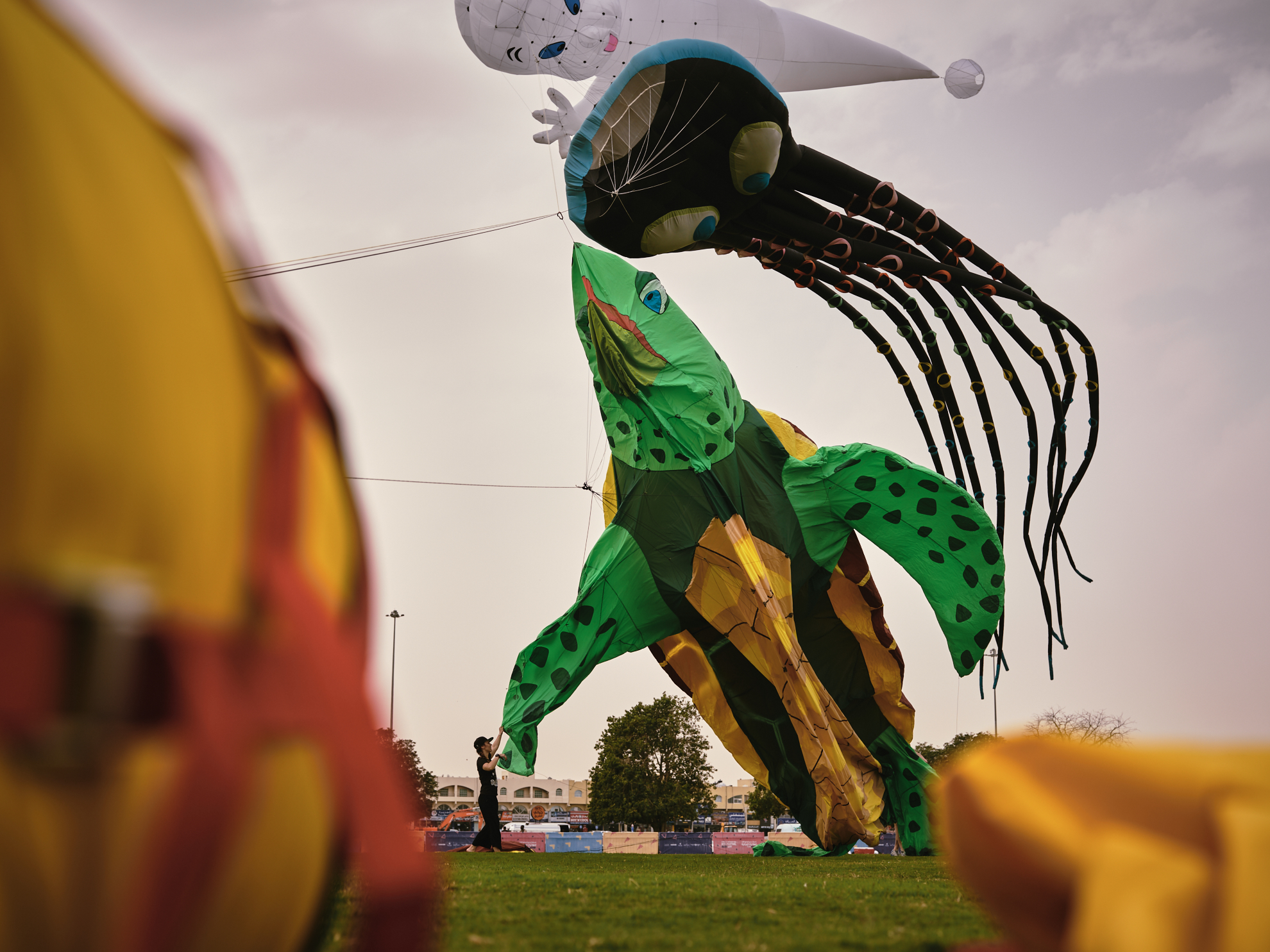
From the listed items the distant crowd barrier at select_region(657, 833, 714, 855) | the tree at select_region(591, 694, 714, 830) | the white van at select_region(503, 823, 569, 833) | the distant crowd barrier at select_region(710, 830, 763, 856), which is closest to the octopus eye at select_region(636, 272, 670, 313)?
the white van at select_region(503, 823, 569, 833)

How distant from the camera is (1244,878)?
1378 millimetres

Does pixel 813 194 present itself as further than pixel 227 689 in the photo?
Yes

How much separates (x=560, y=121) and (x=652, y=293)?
79.9 inches

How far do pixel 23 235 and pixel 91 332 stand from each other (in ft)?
0.48

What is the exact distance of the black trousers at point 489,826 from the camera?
1094cm

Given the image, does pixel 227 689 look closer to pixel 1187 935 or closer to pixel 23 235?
pixel 23 235

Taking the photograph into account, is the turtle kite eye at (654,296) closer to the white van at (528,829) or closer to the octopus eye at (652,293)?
the octopus eye at (652,293)

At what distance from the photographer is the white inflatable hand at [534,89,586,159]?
29.4 feet

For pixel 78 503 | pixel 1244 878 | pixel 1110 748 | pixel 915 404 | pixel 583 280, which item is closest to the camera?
pixel 78 503

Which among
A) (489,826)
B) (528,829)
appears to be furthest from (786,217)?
(528,829)

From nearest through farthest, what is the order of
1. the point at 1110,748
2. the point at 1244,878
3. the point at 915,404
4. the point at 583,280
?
1. the point at 1244,878
2. the point at 1110,748
3. the point at 915,404
4. the point at 583,280

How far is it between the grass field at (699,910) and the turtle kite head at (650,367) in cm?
423

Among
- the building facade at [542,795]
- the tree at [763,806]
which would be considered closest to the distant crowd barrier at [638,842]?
the tree at [763,806]

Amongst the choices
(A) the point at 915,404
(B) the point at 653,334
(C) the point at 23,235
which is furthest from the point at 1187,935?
(B) the point at 653,334
